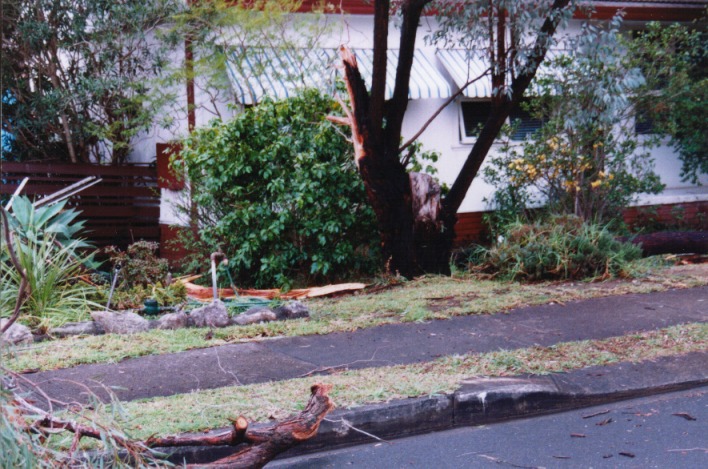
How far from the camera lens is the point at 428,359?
5836mm

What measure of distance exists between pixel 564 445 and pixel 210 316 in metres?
3.73

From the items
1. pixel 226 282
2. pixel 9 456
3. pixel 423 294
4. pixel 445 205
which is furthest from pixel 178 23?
pixel 9 456

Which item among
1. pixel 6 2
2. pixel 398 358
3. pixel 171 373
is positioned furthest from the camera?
pixel 6 2

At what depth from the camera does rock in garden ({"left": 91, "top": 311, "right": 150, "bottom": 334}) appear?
687cm

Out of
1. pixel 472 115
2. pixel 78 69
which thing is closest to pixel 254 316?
pixel 78 69

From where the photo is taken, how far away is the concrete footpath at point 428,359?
4711mm

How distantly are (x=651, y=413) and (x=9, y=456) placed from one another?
12.6 feet

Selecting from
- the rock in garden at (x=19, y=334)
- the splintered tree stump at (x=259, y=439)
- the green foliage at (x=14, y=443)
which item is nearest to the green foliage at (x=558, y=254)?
the rock in garden at (x=19, y=334)

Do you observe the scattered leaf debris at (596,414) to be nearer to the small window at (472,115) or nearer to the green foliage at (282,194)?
the green foliage at (282,194)

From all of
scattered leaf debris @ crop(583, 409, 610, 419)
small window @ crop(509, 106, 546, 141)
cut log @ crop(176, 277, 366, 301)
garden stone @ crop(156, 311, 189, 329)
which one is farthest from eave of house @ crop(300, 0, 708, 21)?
scattered leaf debris @ crop(583, 409, 610, 419)

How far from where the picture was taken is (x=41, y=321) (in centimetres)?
688

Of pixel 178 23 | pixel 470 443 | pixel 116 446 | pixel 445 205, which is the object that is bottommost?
pixel 470 443

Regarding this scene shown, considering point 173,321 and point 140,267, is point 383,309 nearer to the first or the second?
point 173,321

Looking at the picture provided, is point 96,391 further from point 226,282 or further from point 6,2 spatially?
point 6,2
